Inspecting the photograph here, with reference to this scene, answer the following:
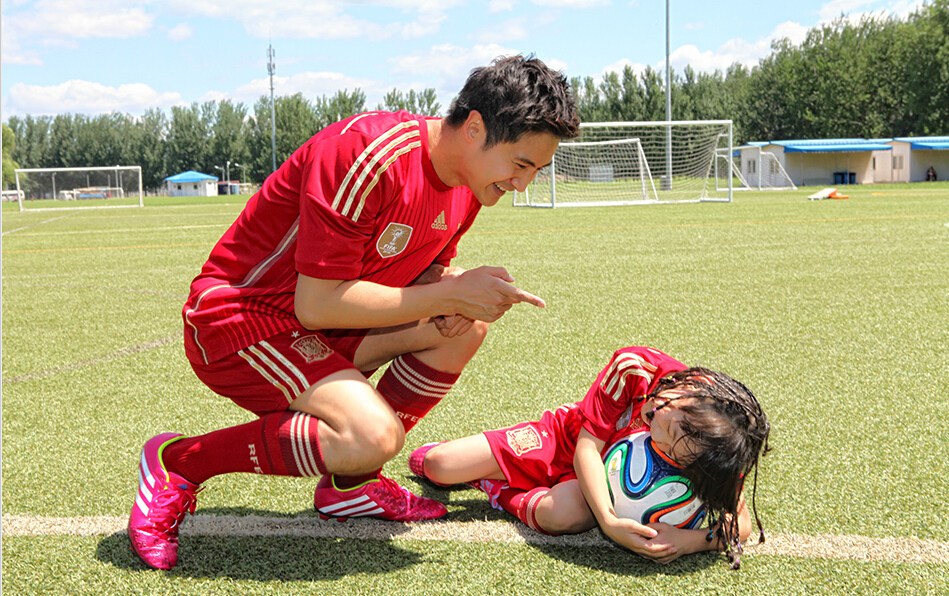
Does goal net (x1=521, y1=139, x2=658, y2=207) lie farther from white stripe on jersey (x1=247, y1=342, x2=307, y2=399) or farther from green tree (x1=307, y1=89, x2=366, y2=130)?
green tree (x1=307, y1=89, x2=366, y2=130)

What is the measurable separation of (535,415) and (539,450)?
2.67 feet

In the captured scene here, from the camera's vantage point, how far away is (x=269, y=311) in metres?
2.43

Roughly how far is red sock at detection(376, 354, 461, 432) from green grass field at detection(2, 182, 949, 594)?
0.31 meters

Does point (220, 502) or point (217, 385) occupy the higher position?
point (217, 385)

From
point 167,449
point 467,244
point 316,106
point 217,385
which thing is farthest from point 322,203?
point 316,106

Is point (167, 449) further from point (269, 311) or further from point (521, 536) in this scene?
point (521, 536)

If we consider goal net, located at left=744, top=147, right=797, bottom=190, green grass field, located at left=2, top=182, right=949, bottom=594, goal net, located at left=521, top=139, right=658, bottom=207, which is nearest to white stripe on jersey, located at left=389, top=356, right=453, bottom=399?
green grass field, located at left=2, top=182, right=949, bottom=594

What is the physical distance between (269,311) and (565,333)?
9.72 feet

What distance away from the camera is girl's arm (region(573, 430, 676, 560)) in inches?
87.9

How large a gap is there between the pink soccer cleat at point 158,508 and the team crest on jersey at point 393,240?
0.78m

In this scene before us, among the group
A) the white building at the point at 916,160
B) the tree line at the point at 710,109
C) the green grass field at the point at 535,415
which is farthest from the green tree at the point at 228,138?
the green grass field at the point at 535,415

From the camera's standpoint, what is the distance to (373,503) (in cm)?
255

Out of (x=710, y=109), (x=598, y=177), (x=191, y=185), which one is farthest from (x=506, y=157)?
(x=191, y=185)

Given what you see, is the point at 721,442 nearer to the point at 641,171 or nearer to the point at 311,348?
the point at 311,348
